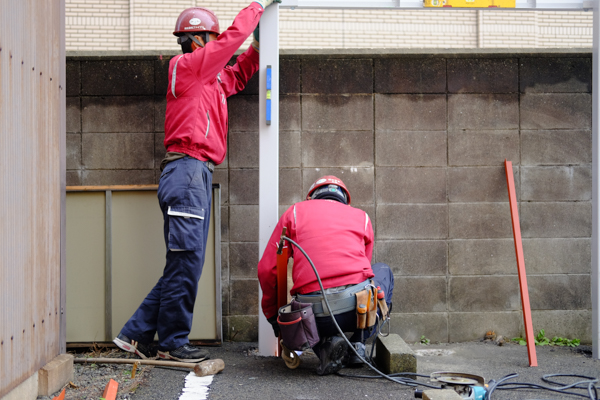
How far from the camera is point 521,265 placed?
12.7 ft

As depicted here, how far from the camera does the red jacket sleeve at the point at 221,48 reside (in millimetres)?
3461

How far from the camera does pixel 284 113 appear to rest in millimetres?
4289

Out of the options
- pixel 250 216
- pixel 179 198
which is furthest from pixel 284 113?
pixel 179 198

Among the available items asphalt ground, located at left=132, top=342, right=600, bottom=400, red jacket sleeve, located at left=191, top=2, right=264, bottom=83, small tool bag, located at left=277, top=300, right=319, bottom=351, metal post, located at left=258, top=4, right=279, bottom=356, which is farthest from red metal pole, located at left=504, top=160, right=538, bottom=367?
red jacket sleeve, located at left=191, top=2, right=264, bottom=83

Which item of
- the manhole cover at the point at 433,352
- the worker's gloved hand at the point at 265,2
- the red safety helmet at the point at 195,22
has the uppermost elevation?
the worker's gloved hand at the point at 265,2

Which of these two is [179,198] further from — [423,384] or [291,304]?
[423,384]

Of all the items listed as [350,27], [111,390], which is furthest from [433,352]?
[350,27]

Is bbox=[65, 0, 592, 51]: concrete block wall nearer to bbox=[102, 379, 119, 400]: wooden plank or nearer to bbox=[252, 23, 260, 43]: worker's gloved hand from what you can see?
bbox=[252, 23, 260, 43]: worker's gloved hand

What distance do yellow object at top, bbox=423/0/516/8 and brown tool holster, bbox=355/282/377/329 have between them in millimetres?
2197

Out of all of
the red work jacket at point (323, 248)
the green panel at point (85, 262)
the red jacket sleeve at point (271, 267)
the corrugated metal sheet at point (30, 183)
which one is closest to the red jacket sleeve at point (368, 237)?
the red work jacket at point (323, 248)

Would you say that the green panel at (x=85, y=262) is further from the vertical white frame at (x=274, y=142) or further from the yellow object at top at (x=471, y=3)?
the yellow object at top at (x=471, y=3)

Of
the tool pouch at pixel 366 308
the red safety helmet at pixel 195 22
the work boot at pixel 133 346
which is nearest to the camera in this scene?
the tool pouch at pixel 366 308

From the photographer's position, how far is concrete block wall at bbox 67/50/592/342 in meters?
4.25

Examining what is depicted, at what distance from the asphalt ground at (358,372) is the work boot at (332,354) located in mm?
51
